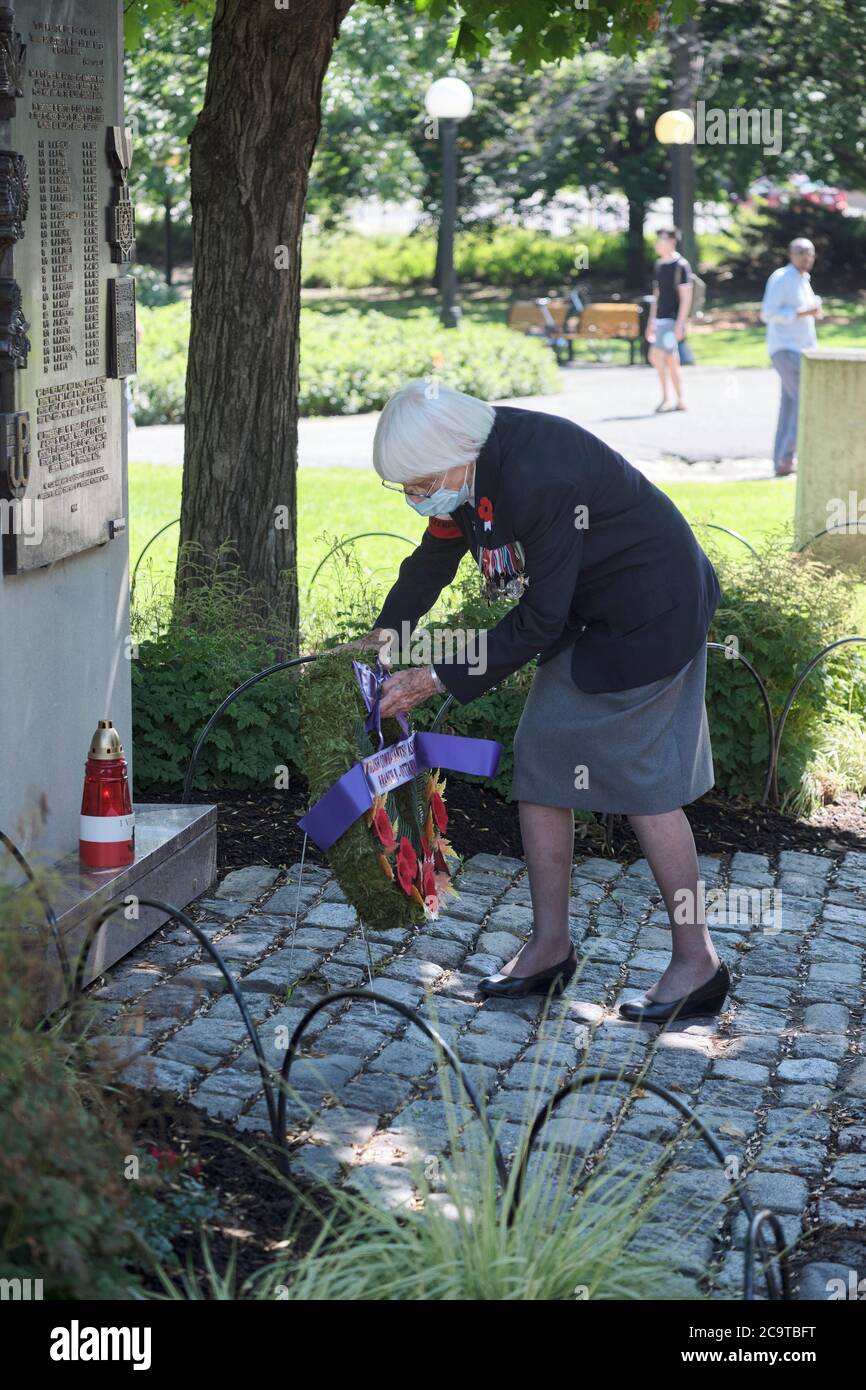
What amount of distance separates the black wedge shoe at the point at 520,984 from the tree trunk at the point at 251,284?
241 centimetres

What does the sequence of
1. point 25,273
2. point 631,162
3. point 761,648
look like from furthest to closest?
point 631,162
point 761,648
point 25,273

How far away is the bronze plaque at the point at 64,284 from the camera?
4332 mm

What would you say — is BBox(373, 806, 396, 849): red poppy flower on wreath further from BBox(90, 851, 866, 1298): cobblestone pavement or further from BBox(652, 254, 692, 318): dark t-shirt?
BBox(652, 254, 692, 318): dark t-shirt

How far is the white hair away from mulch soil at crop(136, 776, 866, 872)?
6.86ft

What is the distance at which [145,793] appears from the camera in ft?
20.3

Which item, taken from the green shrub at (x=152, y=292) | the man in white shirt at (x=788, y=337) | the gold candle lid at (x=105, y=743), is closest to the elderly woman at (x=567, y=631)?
the gold candle lid at (x=105, y=743)

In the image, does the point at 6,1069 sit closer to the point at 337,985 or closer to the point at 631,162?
the point at 337,985

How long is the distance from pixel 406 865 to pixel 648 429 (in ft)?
42.6

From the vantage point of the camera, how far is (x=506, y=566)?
4.29 metres

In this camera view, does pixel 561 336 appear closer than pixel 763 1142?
No

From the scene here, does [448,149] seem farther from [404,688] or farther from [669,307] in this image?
[404,688]

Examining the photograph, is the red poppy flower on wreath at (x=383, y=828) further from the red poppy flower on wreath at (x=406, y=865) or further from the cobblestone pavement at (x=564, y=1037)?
the cobblestone pavement at (x=564, y=1037)
